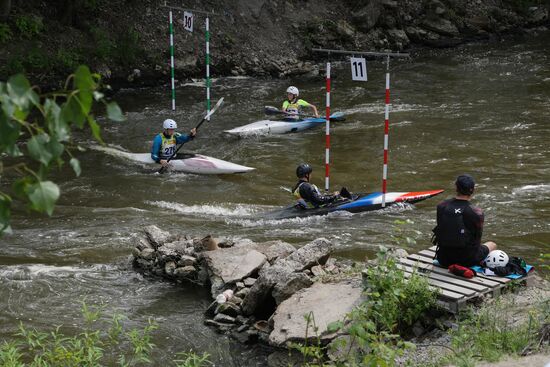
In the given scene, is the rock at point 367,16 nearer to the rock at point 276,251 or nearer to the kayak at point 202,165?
the kayak at point 202,165

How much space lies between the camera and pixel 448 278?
5500 mm

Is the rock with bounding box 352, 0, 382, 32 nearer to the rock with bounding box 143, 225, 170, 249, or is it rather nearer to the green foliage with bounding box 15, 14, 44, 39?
the green foliage with bounding box 15, 14, 44, 39

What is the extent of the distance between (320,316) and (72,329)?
207cm

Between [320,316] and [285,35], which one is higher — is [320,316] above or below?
below

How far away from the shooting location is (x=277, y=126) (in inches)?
548

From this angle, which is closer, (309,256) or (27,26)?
(309,256)

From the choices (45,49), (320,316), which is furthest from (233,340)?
(45,49)

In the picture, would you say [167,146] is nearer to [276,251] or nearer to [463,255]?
[276,251]

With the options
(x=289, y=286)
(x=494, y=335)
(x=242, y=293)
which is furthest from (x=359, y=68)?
(x=494, y=335)

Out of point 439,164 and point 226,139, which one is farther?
point 226,139

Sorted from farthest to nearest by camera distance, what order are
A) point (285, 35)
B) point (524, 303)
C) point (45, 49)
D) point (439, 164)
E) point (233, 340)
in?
point (285, 35), point (45, 49), point (439, 164), point (233, 340), point (524, 303)

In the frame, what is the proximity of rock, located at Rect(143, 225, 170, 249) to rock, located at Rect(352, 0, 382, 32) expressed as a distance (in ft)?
45.4

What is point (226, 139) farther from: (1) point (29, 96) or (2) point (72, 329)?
(1) point (29, 96)

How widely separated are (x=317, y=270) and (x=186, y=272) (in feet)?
4.51
